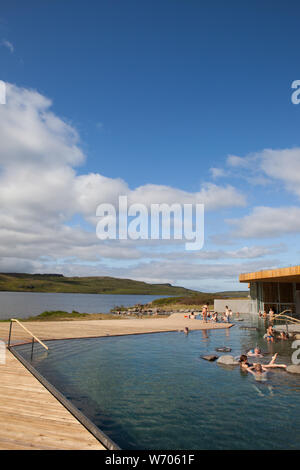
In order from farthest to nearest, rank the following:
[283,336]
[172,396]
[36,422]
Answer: [283,336] < [172,396] < [36,422]

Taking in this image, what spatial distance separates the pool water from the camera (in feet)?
20.8

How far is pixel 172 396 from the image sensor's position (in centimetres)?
861

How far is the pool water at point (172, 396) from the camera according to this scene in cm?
635

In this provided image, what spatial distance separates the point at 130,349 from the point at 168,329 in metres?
7.48

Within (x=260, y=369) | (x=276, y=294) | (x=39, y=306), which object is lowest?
(x=39, y=306)

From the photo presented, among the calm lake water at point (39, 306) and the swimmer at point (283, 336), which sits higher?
the swimmer at point (283, 336)

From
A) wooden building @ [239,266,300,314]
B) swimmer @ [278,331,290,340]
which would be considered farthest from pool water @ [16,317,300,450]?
wooden building @ [239,266,300,314]

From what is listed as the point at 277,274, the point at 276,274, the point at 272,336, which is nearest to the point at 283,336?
the point at 272,336

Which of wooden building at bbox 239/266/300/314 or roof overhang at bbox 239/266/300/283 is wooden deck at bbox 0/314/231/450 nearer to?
roof overhang at bbox 239/266/300/283

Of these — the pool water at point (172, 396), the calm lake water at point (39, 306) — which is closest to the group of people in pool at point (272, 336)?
the pool water at point (172, 396)

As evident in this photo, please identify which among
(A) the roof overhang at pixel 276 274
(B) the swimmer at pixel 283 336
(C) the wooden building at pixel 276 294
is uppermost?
(A) the roof overhang at pixel 276 274

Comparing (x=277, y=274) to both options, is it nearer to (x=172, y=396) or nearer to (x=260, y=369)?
(x=260, y=369)

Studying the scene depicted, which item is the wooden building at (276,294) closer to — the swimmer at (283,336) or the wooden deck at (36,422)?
the swimmer at (283,336)

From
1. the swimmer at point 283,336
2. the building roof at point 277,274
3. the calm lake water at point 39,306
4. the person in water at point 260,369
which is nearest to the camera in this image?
the person in water at point 260,369
